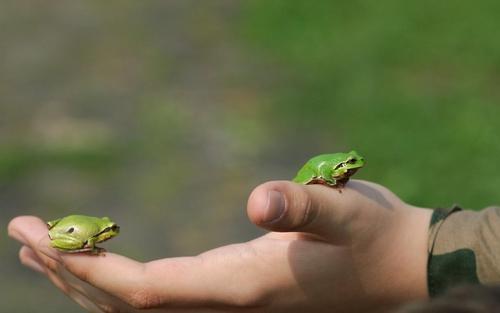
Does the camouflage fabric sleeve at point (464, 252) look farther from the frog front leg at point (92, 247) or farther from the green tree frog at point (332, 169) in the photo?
the frog front leg at point (92, 247)

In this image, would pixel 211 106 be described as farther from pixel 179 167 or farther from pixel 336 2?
pixel 336 2

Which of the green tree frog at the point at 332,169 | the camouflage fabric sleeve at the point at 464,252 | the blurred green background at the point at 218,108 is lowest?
the camouflage fabric sleeve at the point at 464,252

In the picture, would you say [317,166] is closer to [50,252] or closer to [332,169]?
[332,169]

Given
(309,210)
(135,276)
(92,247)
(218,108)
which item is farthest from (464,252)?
(218,108)

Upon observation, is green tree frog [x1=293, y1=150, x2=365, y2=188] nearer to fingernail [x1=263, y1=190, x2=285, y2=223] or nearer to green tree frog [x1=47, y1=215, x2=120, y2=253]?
fingernail [x1=263, y1=190, x2=285, y2=223]

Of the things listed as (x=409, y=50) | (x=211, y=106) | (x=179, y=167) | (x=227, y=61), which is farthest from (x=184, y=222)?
(x=409, y=50)

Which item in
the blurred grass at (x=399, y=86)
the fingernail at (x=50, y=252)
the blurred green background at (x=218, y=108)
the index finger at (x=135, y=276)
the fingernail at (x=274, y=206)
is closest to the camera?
the fingernail at (x=274, y=206)

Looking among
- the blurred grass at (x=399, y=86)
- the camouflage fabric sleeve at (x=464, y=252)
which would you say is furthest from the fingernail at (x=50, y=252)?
the blurred grass at (x=399, y=86)

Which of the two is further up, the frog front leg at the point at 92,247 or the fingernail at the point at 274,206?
the frog front leg at the point at 92,247
